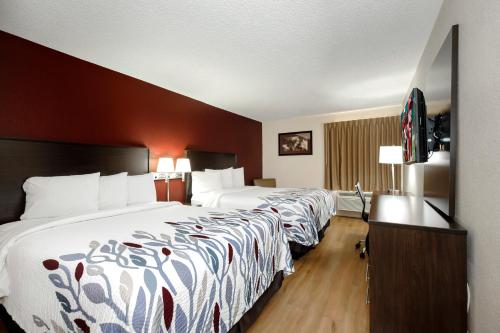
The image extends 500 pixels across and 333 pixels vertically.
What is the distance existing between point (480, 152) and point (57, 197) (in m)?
2.97

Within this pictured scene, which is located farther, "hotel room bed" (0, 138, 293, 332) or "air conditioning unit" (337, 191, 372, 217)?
"air conditioning unit" (337, 191, 372, 217)

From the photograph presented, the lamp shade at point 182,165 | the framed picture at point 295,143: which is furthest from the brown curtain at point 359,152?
the lamp shade at point 182,165

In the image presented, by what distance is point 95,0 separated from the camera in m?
1.72

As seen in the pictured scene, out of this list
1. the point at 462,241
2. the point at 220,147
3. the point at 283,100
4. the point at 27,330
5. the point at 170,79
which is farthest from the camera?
the point at 220,147

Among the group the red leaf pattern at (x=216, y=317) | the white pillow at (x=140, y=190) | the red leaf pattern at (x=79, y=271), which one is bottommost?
the red leaf pattern at (x=216, y=317)

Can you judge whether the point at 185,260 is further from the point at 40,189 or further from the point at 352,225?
the point at 352,225

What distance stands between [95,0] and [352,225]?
190 inches

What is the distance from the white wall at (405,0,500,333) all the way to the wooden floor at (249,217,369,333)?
0.87m

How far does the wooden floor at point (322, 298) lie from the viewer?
175cm

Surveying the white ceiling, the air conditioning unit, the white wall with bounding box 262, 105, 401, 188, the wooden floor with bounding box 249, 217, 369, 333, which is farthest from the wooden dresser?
the white wall with bounding box 262, 105, 401, 188

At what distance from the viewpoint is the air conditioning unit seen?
16.7 feet

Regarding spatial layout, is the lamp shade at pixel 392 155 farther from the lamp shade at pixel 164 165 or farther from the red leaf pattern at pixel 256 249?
the lamp shade at pixel 164 165

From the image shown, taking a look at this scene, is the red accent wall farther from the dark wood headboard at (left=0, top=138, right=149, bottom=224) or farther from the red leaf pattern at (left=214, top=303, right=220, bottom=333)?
the red leaf pattern at (left=214, top=303, right=220, bottom=333)

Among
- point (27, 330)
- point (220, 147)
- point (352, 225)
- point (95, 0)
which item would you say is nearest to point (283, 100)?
point (220, 147)
